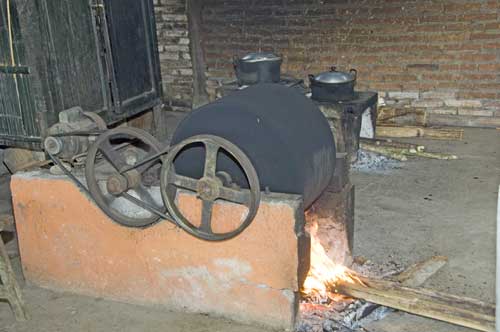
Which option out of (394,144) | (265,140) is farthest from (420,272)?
(394,144)

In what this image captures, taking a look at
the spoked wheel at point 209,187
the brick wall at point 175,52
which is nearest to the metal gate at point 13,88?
the spoked wheel at point 209,187

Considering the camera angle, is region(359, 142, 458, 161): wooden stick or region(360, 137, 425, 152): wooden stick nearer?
region(359, 142, 458, 161): wooden stick

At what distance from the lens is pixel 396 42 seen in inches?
322

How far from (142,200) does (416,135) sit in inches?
193

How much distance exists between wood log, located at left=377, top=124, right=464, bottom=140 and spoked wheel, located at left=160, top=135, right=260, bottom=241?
466 centimetres

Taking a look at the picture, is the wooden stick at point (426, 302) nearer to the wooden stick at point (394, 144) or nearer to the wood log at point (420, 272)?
the wood log at point (420, 272)

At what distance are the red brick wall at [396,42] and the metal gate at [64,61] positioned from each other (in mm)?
2742

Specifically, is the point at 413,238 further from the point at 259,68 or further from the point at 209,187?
the point at 259,68

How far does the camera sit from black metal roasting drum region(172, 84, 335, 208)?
361cm

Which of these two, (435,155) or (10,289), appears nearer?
(10,289)

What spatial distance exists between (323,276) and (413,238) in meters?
1.34

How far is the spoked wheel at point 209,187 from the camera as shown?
11.3ft

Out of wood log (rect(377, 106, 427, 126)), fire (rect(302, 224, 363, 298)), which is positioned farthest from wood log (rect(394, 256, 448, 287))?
wood log (rect(377, 106, 427, 126))

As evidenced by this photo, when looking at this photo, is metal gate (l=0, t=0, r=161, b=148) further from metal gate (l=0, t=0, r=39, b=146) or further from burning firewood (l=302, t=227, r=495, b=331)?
burning firewood (l=302, t=227, r=495, b=331)
